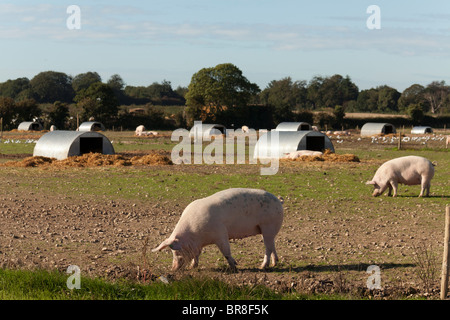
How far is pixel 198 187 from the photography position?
19.6 meters

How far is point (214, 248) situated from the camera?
10992mm

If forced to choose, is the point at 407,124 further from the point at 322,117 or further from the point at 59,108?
the point at 59,108

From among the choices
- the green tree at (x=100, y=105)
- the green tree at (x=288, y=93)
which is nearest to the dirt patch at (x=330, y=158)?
the green tree at (x=100, y=105)

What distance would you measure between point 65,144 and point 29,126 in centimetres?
4839

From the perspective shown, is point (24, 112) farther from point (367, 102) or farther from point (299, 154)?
point (367, 102)

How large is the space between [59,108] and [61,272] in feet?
243

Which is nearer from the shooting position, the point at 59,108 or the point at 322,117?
the point at 59,108

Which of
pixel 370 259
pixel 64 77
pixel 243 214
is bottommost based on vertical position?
pixel 370 259

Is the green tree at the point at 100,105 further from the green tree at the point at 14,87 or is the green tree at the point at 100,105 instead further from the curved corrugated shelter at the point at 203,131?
the green tree at the point at 14,87

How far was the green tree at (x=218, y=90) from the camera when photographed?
86438mm

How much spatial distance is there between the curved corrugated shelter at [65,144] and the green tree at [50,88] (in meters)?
114

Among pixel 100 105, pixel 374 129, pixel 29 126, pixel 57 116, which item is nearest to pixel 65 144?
pixel 374 129

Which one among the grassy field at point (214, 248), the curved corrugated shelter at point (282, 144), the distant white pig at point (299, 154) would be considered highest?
the curved corrugated shelter at point (282, 144)
